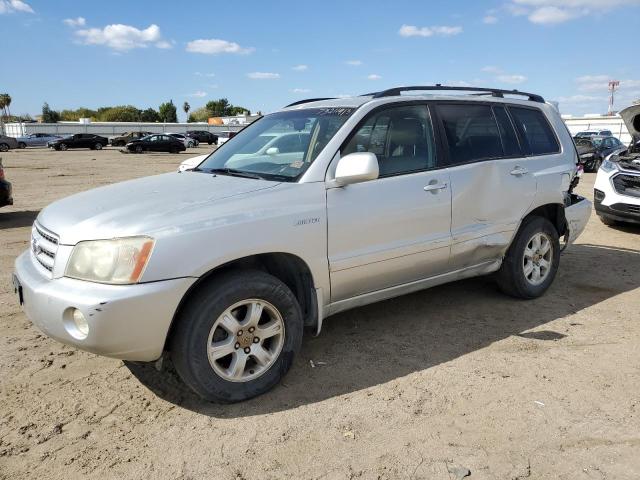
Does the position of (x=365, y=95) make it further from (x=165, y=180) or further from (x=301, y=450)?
(x=301, y=450)

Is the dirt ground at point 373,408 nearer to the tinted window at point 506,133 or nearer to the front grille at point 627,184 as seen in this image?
the tinted window at point 506,133

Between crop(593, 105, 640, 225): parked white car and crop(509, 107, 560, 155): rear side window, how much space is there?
3.37 meters

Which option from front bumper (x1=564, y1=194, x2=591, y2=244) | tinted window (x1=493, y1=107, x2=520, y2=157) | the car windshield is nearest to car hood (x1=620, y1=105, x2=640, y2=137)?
front bumper (x1=564, y1=194, x2=591, y2=244)

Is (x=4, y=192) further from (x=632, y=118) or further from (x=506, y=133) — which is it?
(x=632, y=118)

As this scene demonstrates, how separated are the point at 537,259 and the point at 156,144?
3658 centimetres

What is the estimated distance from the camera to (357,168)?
3.44m

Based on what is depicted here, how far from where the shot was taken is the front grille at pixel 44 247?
10.2ft

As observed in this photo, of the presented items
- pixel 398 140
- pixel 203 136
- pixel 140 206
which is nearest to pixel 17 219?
pixel 140 206

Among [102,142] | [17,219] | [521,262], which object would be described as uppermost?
[102,142]

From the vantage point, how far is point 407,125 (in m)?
4.19

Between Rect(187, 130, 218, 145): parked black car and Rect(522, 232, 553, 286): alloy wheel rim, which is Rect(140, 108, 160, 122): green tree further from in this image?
Rect(522, 232, 553, 286): alloy wheel rim

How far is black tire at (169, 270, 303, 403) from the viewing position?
3.03 meters

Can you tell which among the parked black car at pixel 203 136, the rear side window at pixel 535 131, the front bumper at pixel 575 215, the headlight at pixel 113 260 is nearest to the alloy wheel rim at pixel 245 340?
the headlight at pixel 113 260

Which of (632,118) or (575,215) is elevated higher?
(632,118)
